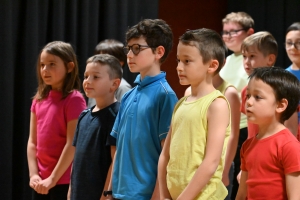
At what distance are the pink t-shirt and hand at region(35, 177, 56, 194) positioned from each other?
0.07 m

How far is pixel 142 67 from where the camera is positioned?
261 centimetres

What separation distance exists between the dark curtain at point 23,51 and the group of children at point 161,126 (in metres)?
0.81

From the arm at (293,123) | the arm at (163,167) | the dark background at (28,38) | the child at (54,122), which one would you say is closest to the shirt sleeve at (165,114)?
the arm at (163,167)

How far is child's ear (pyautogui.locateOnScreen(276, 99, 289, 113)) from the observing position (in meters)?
2.24

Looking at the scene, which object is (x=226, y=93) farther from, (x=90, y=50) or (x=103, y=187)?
(x=90, y=50)

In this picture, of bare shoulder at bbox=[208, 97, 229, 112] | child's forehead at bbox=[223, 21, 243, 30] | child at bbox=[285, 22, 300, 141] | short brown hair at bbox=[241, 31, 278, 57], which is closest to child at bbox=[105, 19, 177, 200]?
bare shoulder at bbox=[208, 97, 229, 112]

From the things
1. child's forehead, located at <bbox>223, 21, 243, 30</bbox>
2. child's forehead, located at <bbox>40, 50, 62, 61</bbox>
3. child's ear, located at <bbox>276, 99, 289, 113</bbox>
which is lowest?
child's ear, located at <bbox>276, 99, 289, 113</bbox>

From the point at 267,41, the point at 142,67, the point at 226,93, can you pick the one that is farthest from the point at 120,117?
the point at 267,41

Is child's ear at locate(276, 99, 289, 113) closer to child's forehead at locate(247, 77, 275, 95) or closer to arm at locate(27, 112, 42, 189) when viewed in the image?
child's forehead at locate(247, 77, 275, 95)

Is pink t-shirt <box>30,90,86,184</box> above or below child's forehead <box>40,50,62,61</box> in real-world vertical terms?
below

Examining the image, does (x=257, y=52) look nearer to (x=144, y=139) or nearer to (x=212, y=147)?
(x=144, y=139)

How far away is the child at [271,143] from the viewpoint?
2.13 metres

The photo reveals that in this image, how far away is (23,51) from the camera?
14.1ft

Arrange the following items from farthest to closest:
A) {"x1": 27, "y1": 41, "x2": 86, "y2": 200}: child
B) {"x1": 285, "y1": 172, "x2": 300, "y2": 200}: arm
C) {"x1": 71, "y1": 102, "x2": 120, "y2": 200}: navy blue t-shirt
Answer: {"x1": 27, "y1": 41, "x2": 86, "y2": 200}: child < {"x1": 71, "y1": 102, "x2": 120, "y2": 200}: navy blue t-shirt < {"x1": 285, "y1": 172, "x2": 300, "y2": 200}: arm
